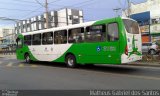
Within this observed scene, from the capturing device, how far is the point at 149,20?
139 feet

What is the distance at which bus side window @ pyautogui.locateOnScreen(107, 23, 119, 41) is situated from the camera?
1446 cm

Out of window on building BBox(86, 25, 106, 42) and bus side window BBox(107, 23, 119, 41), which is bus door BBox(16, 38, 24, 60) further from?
bus side window BBox(107, 23, 119, 41)

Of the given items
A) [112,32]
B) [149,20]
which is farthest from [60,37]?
[149,20]

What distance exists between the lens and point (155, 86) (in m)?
9.95

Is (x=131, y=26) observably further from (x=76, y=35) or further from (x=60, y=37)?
→ (x=60, y=37)

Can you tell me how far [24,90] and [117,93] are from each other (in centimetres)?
343

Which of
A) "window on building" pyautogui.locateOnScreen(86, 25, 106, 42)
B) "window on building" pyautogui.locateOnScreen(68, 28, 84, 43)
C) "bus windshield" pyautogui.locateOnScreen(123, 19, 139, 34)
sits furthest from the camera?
"window on building" pyautogui.locateOnScreen(68, 28, 84, 43)

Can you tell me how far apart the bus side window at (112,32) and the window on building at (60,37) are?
432 cm

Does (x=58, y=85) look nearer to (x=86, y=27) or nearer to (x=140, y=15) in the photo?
(x=86, y=27)

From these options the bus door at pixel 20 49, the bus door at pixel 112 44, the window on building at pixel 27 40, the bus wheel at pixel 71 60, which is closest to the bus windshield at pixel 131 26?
the bus door at pixel 112 44

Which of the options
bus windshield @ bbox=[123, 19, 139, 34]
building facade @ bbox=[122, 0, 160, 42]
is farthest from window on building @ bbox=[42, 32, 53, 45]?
building facade @ bbox=[122, 0, 160, 42]

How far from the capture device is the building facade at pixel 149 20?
41.2 meters

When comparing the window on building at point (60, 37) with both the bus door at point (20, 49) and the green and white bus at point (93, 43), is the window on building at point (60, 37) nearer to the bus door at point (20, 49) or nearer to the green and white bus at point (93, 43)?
the green and white bus at point (93, 43)

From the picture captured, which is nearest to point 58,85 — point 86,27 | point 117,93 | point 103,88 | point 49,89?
point 49,89
